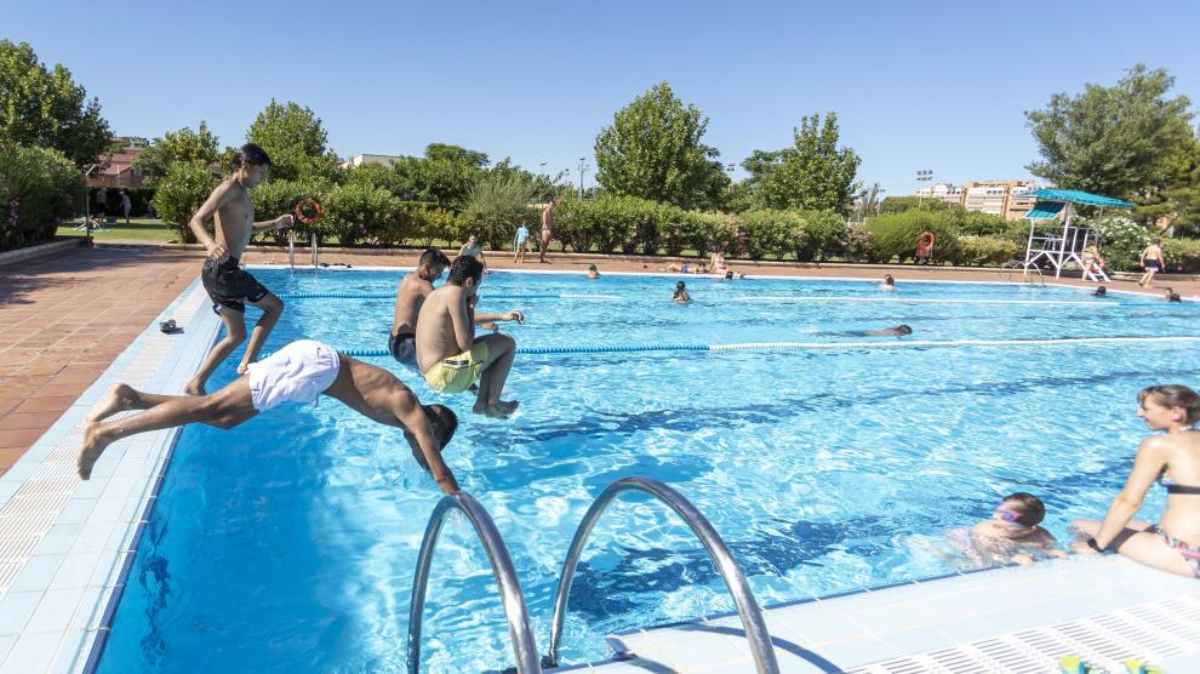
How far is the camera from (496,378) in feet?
18.0

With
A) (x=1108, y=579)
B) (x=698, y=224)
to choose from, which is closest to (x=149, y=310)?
(x=1108, y=579)

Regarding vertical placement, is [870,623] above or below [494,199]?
below

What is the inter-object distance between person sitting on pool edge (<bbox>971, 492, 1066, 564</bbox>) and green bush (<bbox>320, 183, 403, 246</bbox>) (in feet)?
58.8

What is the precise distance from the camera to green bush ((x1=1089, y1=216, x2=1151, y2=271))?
87.9 ft

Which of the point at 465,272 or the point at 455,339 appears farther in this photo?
the point at 455,339

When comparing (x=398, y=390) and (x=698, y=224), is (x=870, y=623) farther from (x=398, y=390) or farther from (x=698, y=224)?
(x=698, y=224)

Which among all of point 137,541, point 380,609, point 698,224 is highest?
point 698,224

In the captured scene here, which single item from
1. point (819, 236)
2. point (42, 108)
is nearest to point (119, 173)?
point (42, 108)

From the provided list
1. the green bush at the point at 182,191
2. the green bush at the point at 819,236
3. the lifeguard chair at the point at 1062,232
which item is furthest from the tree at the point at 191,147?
the lifeguard chair at the point at 1062,232

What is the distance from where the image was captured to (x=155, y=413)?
3.08 meters

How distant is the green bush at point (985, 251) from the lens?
90.4ft

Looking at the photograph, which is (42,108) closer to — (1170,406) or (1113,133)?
(1170,406)

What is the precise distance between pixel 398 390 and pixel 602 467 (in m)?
2.73

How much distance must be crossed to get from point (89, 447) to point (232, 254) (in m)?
2.62
